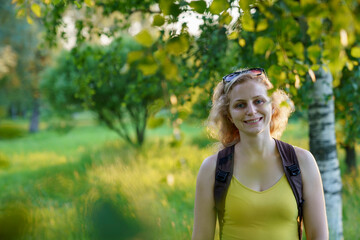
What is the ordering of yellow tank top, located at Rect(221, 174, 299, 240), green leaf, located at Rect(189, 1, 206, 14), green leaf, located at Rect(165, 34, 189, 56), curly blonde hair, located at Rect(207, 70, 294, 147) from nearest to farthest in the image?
green leaf, located at Rect(165, 34, 189, 56), green leaf, located at Rect(189, 1, 206, 14), yellow tank top, located at Rect(221, 174, 299, 240), curly blonde hair, located at Rect(207, 70, 294, 147)

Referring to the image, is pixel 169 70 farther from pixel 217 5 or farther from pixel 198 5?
pixel 217 5

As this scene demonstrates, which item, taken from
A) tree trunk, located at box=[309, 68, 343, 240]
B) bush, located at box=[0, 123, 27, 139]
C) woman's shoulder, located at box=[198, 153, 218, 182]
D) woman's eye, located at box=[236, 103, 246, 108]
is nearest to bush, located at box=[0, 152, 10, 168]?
bush, located at box=[0, 123, 27, 139]

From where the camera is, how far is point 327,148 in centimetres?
313

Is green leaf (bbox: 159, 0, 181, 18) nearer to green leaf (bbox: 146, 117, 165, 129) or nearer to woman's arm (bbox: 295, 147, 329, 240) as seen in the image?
green leaf (bbox: 146, 117, 165, 129)

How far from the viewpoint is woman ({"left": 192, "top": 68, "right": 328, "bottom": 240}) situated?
64.6 inches

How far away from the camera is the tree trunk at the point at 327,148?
3.09m

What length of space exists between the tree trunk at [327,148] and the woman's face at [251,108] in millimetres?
1583

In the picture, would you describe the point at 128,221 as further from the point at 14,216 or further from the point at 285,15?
the point at 285,15

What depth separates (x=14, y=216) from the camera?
60 centimetres

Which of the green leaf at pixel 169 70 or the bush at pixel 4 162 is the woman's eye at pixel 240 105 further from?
the bush at pixel 4 162

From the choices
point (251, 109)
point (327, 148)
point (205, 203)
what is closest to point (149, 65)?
point (251, 109)

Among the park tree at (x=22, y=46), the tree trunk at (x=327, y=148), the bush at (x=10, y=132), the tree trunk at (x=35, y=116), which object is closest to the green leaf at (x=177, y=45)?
the bush at (x=10, y=132)

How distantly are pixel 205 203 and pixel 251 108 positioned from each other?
0.56 meters

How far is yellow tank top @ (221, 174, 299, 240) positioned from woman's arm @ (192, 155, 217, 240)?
0.39 feet
